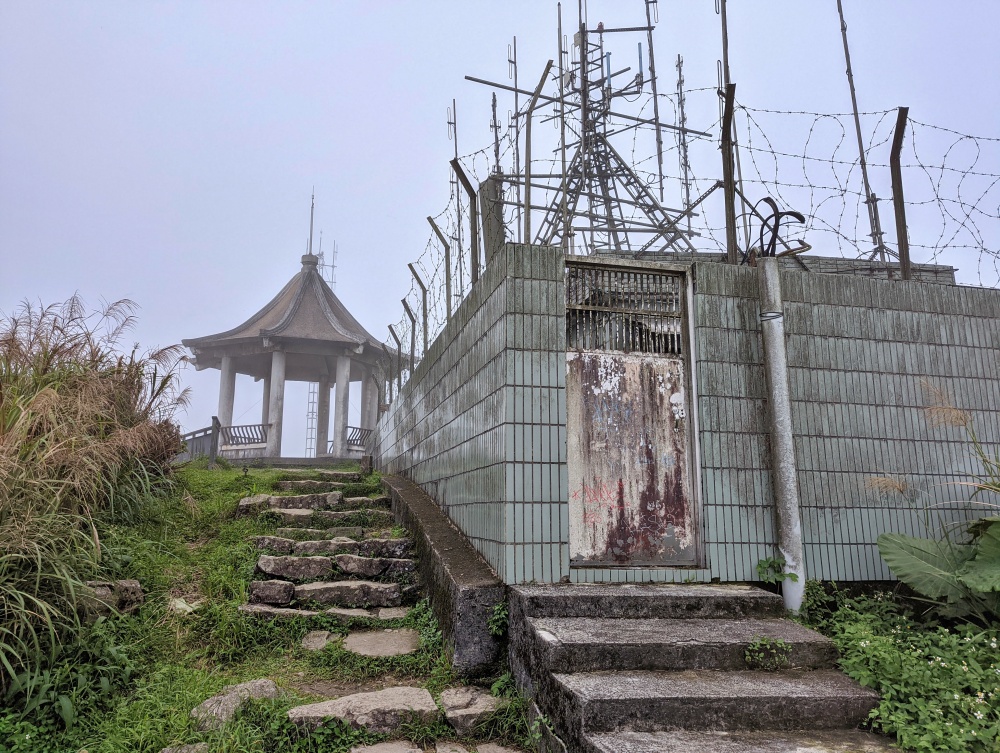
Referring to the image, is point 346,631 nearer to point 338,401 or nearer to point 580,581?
point 580,581

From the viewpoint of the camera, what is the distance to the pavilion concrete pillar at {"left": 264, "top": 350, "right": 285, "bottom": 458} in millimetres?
18875

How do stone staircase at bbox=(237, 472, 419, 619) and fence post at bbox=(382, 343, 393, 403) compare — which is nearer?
stone staircase at bbox=(237, 472, 419, 619)

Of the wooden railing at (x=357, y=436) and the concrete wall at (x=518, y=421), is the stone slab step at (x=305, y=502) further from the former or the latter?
the wooden railing at (x=357, y=436)

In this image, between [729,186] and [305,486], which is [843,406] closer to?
[729,186]

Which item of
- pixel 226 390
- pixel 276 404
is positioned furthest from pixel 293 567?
pixel 226 390

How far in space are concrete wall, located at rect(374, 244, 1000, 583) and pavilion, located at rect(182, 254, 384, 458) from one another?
1395cm

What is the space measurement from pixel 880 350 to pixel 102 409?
6.61 m

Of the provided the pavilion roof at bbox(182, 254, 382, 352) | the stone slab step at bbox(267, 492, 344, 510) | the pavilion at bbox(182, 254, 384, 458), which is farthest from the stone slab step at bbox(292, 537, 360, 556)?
Result: the pavilion roof at bbox(182, 254, 382, 352)

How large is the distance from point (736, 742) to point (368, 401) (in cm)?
2098

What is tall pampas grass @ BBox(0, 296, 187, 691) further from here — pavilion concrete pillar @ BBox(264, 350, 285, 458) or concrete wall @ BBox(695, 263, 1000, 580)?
pavilion concrete pillar @ BBox(264, 350, 285, 458)

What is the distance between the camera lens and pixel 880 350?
5227mm

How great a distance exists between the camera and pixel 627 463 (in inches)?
183

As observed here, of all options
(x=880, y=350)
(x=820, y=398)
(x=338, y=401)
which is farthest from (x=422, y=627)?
(x=338, y=401)

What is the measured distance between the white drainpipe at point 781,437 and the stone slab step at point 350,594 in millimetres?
2935
